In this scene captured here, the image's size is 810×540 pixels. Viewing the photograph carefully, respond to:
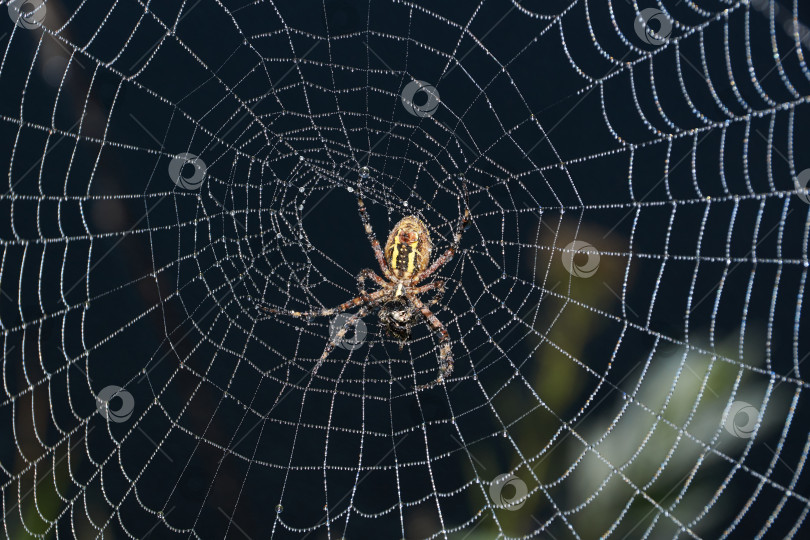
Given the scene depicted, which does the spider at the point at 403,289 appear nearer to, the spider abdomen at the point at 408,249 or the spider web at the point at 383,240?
the spider abdomen at the point at 408,249

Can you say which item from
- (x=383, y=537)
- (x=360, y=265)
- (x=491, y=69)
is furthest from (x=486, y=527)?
(x=491, y=69)

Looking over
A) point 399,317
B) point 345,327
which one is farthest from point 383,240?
point 399,317

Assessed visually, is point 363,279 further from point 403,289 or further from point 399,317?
point 399,317

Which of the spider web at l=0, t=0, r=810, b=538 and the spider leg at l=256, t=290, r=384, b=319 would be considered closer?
the spider leg at l=256, t=290, r=384, b=319

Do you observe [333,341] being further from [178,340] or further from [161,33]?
[161,33]

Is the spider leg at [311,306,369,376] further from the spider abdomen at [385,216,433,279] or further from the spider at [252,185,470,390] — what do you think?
the spider abdomen at [385,216,433,279]

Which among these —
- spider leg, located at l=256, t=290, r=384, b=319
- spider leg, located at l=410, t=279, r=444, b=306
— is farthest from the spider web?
spider leg, located at l=410, t=279, r=444, b=306
